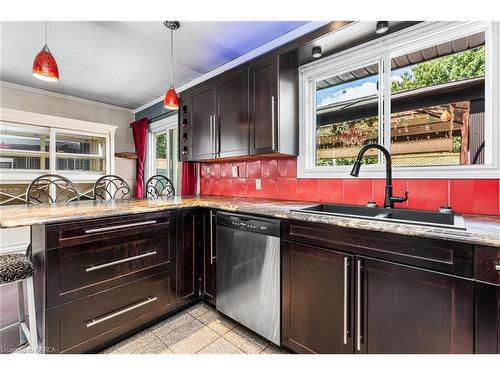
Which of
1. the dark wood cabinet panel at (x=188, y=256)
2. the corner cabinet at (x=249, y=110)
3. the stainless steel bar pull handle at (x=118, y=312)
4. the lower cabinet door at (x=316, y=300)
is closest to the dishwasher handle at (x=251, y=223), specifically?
the lower cabinet door at (x=316, y=300)

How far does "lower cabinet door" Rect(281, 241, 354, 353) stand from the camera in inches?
47.4

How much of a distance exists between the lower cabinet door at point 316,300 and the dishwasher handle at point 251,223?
0.12 metres

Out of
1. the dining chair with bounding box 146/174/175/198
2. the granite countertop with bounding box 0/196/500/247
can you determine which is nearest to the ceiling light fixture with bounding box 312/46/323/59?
the granite countertop with bounding box 0/196/500/247

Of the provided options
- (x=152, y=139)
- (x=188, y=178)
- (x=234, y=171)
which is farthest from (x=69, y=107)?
(x=234, y=171)

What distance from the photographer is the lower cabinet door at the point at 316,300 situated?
3.95ft

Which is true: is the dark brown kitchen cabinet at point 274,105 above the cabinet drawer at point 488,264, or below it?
above

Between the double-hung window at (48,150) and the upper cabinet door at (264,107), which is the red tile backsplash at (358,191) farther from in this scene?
the double-hung window at (48,150)

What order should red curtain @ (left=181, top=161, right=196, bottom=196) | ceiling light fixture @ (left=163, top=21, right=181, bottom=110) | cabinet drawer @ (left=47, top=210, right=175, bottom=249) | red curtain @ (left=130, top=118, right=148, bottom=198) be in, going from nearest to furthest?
cabinet drawer @ (left=47, top=210, right=175, bottom=249), ceiling light fixture @ (left=163, top=21, right=181, bottom=110), red curtain @ (left=181, top=161, right=196, bottom=196), red curtain @ (left=130, top=118, right=148, bottom=198)

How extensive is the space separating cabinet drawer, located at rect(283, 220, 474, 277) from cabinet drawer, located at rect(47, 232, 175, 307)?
40.6 inches

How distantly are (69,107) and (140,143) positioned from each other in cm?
117

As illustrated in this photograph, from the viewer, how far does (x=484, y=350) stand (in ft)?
2.86

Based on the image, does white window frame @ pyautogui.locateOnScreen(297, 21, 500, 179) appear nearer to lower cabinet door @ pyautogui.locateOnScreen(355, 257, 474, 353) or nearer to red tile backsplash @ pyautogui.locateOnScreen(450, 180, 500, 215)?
red tile backsplash @ pyautogui.locateOnScreen(450, 180, 500, 215)
